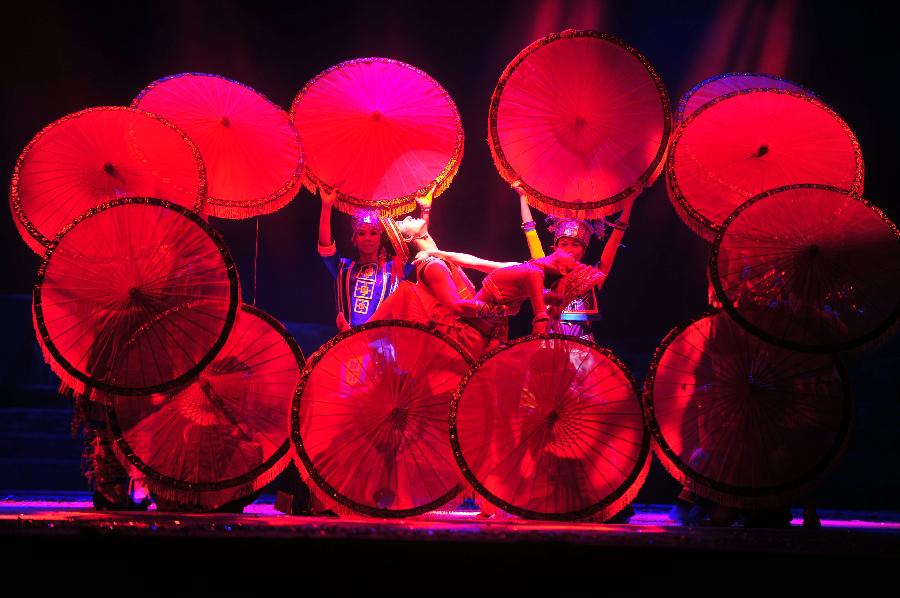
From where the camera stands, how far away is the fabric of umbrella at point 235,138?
3926 millimetres

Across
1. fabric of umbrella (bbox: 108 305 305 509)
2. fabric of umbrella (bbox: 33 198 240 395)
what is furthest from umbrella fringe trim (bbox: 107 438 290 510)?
fabric of umbrella (bbox: 33 198 240 395)

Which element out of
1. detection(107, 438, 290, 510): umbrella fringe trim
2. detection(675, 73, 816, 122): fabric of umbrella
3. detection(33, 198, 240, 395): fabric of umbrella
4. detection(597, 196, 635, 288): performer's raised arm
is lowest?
detection(107, 438, 290, 510): umbrella fringe trim

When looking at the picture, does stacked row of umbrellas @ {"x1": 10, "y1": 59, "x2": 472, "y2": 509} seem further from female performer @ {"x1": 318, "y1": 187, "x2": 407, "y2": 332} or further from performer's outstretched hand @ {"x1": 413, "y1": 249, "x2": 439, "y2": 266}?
performer's outstretched hand @ {"x1": 413, "y1": 249, "x2": 439, "y2": 266}

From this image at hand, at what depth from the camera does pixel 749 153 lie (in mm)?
3615

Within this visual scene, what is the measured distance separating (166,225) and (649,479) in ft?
14.4

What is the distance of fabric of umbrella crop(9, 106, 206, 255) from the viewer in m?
3.35

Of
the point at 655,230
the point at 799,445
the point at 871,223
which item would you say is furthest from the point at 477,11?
the point at 799,445

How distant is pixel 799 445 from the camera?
3.02m

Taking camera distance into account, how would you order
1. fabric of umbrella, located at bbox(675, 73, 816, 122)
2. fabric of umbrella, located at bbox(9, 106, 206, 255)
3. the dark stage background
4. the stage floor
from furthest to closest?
the dark stage background
fabric of umbrella, located at bbox(675, 73, 816, 122)
fabric of umbrella, located at bbox(9, 106, 206, 255)
the stage floor

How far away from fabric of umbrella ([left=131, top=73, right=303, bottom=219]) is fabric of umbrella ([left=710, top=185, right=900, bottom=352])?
98.3 inches

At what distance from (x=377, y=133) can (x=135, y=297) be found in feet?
5.90

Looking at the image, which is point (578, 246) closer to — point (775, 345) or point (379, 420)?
point (775, 345)

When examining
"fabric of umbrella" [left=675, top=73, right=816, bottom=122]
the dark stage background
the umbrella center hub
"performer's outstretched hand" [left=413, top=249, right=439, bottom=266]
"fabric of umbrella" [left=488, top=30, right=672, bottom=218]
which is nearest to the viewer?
the umbrella center hub

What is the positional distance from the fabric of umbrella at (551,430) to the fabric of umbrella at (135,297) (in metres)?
1.23
